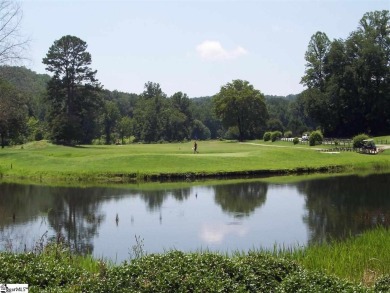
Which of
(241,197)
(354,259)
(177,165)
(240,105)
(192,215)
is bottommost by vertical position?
(192,215)

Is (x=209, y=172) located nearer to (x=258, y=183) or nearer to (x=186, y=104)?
(x=258, y=183)

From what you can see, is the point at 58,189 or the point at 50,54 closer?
the point at 58,189

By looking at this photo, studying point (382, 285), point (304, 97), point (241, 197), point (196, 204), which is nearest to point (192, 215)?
point (196, 204)

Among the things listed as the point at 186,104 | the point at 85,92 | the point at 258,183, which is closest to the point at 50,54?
the point at 85,92

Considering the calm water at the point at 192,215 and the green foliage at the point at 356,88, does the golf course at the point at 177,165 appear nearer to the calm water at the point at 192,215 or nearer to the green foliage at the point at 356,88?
the calm water at the point at 192,215

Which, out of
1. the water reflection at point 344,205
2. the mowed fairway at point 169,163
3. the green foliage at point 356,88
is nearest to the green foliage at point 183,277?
the water reflection at point 344,205

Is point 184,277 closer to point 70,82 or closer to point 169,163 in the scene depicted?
point 169,163

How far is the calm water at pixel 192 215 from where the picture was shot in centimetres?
1952

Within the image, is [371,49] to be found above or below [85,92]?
above

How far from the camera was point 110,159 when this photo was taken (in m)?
46.3

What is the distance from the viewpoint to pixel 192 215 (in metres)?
25.6

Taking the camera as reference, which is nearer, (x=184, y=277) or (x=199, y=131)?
(x=184, y=277)

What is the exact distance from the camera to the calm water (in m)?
19.5

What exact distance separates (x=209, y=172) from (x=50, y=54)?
48607mm
